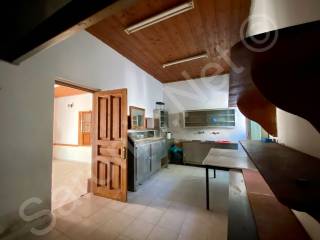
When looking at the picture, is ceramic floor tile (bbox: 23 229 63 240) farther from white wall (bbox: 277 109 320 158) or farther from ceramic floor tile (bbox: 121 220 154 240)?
white wall (bbox: 277 109 320 158)

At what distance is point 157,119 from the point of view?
5.85 m

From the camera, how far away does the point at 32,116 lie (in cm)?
220

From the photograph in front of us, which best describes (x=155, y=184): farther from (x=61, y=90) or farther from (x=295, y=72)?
(x=61, y=90)

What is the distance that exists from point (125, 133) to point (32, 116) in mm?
1421

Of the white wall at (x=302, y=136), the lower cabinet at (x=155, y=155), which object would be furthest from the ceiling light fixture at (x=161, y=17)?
the lower cabinet at (x=155, y=155)

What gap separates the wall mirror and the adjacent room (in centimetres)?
6

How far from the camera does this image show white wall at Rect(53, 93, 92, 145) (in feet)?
20.9

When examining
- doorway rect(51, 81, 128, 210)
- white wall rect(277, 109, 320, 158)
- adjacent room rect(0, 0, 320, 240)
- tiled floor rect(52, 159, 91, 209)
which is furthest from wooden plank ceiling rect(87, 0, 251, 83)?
tiled floor rect(52, 159, 91, 209)

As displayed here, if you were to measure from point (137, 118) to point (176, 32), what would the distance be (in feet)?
8.15

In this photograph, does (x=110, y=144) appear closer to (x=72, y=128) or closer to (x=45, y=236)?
(x=45, y=236)

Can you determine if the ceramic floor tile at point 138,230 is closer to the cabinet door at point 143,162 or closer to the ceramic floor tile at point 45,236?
the ceramic floor tile at point 45,236

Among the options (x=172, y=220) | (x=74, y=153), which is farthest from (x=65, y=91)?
(x=172, y=220)

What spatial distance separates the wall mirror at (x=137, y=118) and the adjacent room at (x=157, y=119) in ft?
0.20

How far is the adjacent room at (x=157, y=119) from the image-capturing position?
52cm
